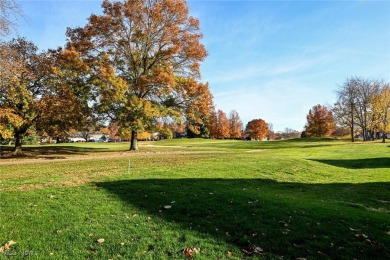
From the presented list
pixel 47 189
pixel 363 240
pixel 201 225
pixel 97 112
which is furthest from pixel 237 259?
pixel 97 112

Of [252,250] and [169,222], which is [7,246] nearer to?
[169,222]

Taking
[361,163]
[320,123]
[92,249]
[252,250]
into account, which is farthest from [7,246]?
[320,123]

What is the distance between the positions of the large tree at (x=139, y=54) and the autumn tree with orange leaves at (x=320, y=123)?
65235 mm

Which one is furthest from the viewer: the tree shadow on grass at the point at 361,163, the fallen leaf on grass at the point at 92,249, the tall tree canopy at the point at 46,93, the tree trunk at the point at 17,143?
the tree trunk at the point at 17,143

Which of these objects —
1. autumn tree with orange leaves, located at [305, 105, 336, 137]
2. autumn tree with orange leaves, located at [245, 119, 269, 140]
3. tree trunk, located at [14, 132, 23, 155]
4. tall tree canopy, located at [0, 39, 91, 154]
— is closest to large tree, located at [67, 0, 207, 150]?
tall tree canopy, located at [0, 39, 91, 154]

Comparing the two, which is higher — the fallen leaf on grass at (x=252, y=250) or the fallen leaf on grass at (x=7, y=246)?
the fallen leaf on grass at (x=7, y=246)

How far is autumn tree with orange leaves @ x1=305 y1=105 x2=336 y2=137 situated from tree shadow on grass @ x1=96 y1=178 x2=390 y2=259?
256ft

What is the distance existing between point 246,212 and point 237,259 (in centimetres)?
275

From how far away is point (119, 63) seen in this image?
28234 millimetres

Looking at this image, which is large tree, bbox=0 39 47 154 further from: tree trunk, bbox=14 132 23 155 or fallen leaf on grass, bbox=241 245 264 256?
fallen leaf on grass, bbox=241 245 264 256

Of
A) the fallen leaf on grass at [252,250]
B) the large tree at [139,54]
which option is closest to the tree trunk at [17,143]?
the large tree at [139,54]

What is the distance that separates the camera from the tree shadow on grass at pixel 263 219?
5.77m

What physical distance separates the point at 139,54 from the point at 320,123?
70.3 meters

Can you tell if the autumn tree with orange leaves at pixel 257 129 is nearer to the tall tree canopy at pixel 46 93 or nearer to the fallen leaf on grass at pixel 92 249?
the tall tree canopy at pixel 46 93
